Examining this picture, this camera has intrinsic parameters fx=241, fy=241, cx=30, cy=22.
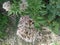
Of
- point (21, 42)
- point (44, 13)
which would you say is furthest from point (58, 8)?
point (21, 42)

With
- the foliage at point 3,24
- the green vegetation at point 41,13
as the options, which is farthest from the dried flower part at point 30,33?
the foliage at point 3,24

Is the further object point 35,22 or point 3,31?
point 3,31

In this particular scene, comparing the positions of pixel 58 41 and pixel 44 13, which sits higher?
pixel 44 13

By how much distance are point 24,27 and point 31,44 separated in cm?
31

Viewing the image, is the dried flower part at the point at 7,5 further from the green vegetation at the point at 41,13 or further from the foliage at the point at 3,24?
the foliage at the point at 3,24

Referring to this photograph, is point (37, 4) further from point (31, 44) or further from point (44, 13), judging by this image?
point (31, 44)

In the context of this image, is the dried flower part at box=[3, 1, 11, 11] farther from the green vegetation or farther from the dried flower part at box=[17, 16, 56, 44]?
the dried flower part at box=[17, 16, 56, 44]

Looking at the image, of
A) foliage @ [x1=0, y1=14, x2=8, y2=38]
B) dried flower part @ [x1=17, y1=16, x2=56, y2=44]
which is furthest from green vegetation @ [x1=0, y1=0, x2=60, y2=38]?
dried flower part @ [x1=17, y1=16, x2=56, y2=44]

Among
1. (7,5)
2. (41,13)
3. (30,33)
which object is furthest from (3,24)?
(41,13)

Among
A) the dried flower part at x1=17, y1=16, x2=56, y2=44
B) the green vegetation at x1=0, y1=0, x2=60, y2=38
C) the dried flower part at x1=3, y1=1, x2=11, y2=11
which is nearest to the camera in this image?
the green vegetation at x1=0, y1=0, x2=60, y2=38

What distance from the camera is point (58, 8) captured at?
379 cm

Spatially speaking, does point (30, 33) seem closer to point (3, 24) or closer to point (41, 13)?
point (41, 13)

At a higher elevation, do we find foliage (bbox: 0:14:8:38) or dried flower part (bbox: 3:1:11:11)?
dried flower part (bbox: 3:1:11:11)

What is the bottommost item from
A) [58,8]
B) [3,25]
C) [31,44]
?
[31,44]
